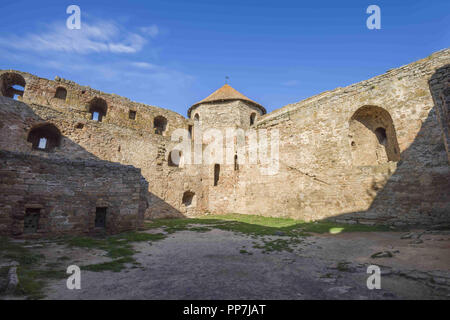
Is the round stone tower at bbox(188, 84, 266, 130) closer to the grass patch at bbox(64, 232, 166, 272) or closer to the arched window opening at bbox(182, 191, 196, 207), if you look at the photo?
the arched window opening at bbox(182, 191, 196, 207)

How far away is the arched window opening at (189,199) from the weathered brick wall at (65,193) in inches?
319

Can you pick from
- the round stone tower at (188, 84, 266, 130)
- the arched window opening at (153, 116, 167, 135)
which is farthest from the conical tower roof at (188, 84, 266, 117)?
the arched window opening at (153, 116, 167, 135)

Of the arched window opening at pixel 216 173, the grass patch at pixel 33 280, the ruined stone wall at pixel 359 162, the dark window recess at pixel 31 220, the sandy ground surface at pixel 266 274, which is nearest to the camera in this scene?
the grass patch at pixel 33 280

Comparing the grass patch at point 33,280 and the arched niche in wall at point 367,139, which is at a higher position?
the arched niche in wall at point 367,139

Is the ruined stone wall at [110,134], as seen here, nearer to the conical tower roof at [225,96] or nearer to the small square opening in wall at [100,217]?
the conical tower roof at [225,96]

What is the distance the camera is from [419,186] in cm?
899

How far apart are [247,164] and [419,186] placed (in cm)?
1029

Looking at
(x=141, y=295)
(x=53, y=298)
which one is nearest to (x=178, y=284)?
(x=141, y=295)

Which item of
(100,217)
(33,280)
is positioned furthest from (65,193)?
(33,280)

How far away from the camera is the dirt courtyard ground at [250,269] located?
2996 mm

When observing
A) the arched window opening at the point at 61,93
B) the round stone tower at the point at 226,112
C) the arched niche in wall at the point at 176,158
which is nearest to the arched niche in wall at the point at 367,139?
the round stone tower at the point at 226,112

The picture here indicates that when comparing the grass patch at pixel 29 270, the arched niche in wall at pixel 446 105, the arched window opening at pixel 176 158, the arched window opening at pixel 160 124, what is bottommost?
the grass patch at pixel 29 270
